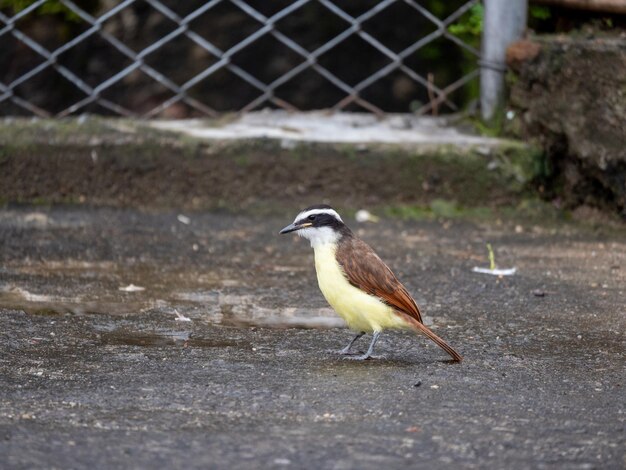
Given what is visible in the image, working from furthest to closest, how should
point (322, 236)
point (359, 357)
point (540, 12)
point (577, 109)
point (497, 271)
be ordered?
1. point (540, 12)
2. point (577, 109)
3. point (497, 271)
4. point (322, 236)
5. point (359, 357)

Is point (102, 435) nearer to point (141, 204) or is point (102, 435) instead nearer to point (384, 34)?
point (141, 204)

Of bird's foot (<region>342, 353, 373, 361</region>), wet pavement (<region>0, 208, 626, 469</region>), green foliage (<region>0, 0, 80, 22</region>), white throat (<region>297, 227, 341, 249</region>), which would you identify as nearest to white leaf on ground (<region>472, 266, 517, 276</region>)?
wet pavement (<region>0, 208, 626, 469</region>)

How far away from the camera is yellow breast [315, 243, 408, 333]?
444 centimetres

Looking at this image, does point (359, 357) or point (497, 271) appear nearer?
point (359, 357)

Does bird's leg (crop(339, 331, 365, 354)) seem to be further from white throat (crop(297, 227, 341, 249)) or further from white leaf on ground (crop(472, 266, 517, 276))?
white leaf on ground (crop(472, 266, 517, 276))

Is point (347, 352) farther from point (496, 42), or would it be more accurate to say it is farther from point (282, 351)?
point (496, 42)

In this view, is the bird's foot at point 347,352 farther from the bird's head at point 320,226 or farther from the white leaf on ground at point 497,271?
the white leaf on ground at point 497,271

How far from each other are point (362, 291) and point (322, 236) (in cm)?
35

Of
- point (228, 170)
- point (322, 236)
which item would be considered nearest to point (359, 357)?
point (322, 236)

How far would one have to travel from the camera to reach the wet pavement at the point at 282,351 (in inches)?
128

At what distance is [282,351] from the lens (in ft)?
14.3

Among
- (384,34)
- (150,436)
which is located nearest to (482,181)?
(384,34)

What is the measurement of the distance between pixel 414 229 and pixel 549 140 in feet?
3.23

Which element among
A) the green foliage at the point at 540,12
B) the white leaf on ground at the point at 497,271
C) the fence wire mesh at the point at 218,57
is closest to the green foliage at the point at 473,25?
the fence wire mesh at the point at 218,57
